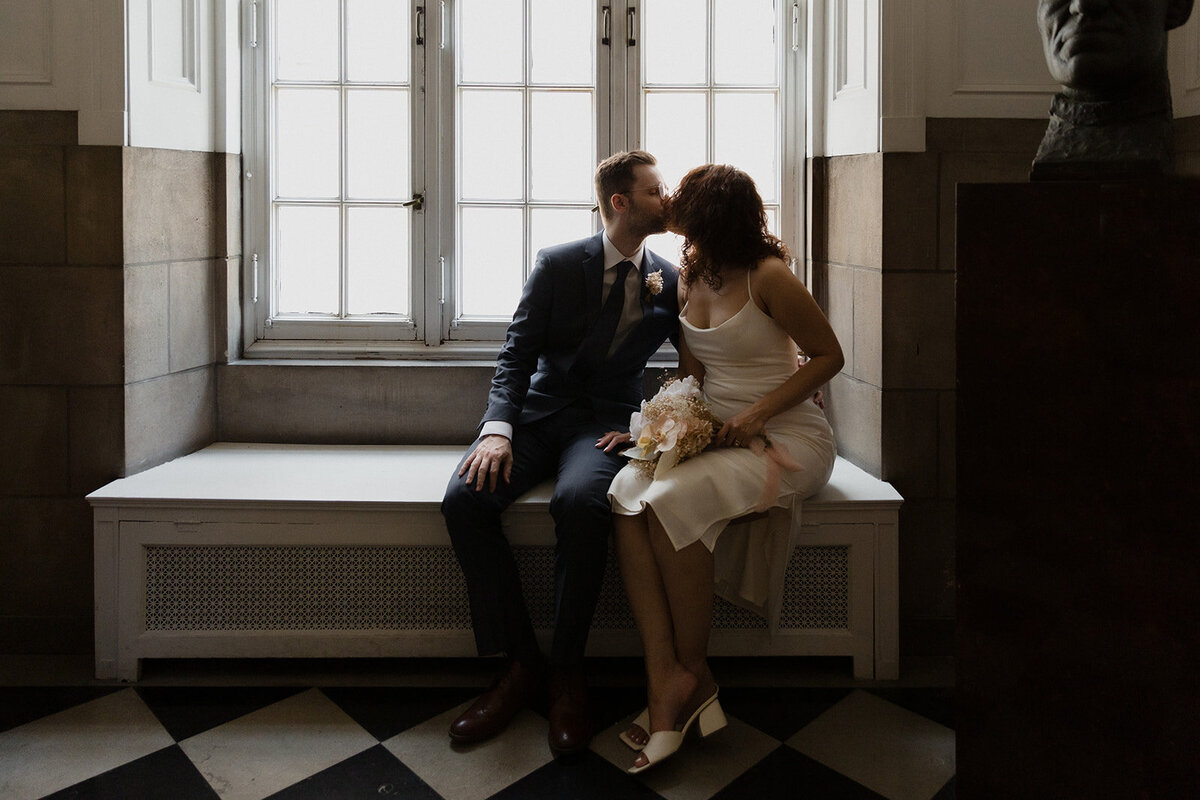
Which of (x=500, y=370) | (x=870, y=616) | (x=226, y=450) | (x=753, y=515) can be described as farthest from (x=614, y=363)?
(x=226, y=450)

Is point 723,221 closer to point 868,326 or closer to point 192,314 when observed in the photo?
point 868,326

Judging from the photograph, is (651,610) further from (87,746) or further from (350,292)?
(350,292)

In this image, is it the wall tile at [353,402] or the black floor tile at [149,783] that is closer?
the black floor tile at [149,783]

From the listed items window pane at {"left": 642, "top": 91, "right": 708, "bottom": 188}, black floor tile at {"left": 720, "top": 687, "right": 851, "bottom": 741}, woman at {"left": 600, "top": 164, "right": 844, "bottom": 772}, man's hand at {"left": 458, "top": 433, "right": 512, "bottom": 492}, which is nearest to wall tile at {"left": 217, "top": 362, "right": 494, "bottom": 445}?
man's hand at {"left": 458, "top": 433, "right": 512, "bottom": 492}

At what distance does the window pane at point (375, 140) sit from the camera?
364cm

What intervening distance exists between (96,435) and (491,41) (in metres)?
1.76

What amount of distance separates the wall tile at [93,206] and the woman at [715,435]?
1.50m

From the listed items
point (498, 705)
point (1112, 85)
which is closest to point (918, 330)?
point (1112, 85)

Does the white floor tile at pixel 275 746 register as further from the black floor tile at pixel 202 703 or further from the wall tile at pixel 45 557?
the wall tile at pixel 45 557

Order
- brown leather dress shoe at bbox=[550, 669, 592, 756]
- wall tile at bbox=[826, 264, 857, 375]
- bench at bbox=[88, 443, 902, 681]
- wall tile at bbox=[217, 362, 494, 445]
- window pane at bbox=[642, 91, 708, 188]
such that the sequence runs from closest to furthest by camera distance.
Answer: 1. brown leather dress shoe at bbox=[550, 669, 592, 756]
2. bench at bbox=[88, 443, 902, 681]
3. wall tile at bbox=[826, 264, 857, 375]
4. wall tile at bbox=[217, 362, 494, 445]
5. window pane at bbox=[642, 91, 708, 188]

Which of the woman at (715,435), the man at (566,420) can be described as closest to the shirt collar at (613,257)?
the man at (566,420)

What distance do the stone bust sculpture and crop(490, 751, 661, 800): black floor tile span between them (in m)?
1.53

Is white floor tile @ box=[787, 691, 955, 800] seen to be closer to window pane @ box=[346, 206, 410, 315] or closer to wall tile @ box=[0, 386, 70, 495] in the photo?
window pane @ box=[346, 206, 410, 315]

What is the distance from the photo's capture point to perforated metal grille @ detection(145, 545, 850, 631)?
290 cm
